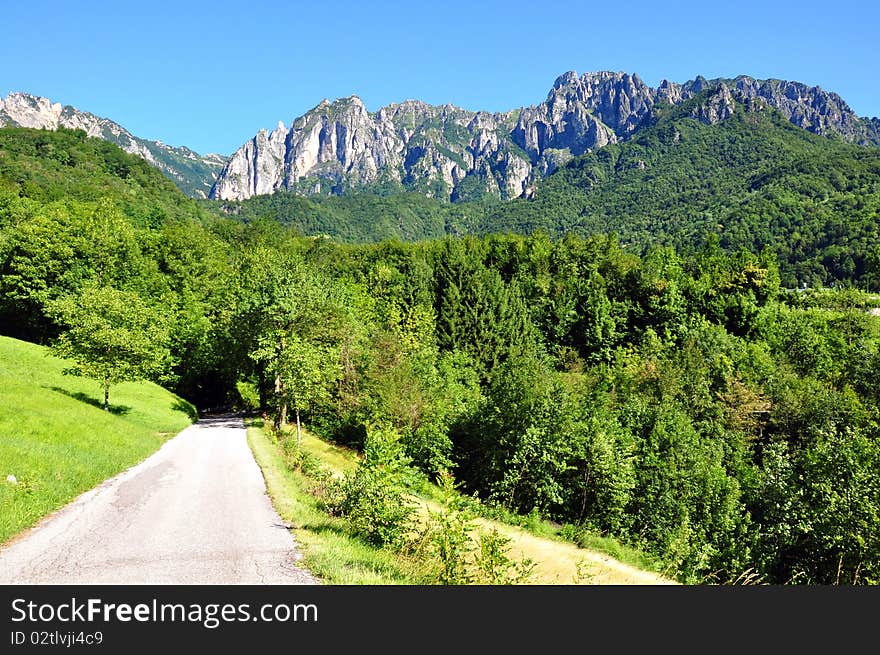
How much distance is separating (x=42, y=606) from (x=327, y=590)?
3.31m

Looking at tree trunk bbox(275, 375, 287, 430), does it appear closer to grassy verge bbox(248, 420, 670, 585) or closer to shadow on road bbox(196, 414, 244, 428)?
grassy verge bbox(248, 420, 670, 585)

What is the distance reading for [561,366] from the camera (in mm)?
69312

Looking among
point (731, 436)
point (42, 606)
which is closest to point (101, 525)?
point (42, 606)

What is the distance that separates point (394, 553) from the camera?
10109mm

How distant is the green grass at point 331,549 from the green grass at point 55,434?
207 inches

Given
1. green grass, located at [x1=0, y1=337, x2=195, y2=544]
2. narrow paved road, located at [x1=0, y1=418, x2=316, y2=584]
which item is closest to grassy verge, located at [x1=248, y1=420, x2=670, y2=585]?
Result: narrow paved road, located at [x1=0, y1=418, x2=316, y2=584]

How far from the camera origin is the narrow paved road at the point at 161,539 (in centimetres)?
802

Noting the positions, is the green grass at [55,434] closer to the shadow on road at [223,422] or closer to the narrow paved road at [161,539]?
the narrow paved road at [161,539]

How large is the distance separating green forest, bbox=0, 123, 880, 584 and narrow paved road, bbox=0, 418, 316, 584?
370cm

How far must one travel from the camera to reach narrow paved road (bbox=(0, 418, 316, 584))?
26.3 feet

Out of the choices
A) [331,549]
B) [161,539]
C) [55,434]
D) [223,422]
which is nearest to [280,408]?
[223,422]

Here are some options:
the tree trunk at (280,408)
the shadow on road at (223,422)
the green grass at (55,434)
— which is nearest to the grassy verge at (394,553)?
the tree trunk at (280,408)

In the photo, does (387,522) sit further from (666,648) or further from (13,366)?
(13,366)

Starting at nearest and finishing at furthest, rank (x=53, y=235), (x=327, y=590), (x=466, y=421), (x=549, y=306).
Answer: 1. (x=327, y=590)
2. (x=466, y=421)
3. (x=53, y=235)
4. (x=549, y=306)
